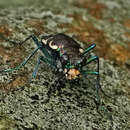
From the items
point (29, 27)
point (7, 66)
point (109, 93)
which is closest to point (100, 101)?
point (109, 93)

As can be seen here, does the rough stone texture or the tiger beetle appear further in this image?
the tiger beetle

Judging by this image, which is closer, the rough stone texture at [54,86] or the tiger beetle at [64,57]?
the rough stone texture at [54,86]

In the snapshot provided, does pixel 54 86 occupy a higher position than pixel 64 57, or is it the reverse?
pixel 64 57
